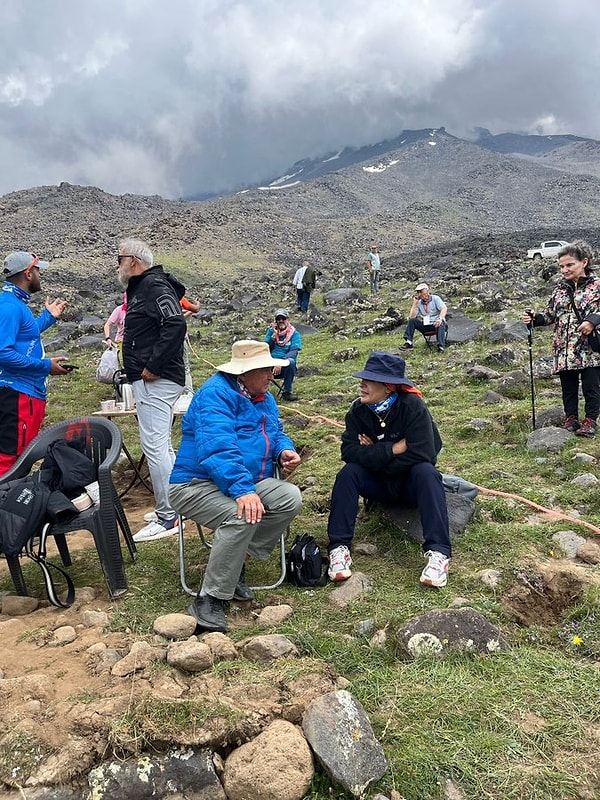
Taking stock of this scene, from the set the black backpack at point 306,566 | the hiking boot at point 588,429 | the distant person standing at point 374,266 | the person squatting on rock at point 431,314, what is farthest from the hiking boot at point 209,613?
the distant person standing at point 374,266

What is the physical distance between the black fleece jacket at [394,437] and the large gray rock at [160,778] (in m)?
2.68

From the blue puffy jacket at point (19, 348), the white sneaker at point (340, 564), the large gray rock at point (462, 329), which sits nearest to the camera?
the white sneaker at point (340, 564)

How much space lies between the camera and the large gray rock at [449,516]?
517cm

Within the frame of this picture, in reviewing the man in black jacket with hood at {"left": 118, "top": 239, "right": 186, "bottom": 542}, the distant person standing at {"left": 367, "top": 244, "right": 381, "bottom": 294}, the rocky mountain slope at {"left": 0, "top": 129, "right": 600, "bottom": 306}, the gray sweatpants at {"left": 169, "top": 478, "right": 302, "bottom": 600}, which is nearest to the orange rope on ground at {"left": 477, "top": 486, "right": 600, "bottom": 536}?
the gray sweatpants at {"left": 169, "top": 478, "right": 302, "bottom": 600}

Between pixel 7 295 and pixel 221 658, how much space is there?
12.4 ft

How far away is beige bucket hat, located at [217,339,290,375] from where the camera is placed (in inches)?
Answer: 178

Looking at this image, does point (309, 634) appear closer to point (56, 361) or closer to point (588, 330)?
point (56, 361)

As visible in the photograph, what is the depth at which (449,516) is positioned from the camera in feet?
17.3

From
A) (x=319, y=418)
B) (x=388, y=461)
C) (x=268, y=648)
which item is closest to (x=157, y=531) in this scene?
(x=388, y=461)

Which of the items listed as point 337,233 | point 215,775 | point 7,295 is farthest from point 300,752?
point 337,233

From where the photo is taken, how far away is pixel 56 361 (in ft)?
20.1

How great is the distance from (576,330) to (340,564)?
4279mm

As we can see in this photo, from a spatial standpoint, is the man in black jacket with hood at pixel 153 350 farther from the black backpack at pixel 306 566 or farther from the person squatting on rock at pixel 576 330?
the person squatting on rock at pixel 576 330

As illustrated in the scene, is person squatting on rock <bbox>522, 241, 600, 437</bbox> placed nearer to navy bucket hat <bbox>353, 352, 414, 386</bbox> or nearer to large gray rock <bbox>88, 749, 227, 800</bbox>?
navy bucket hat <bbox>353, 352, 414, 386</bbox>
